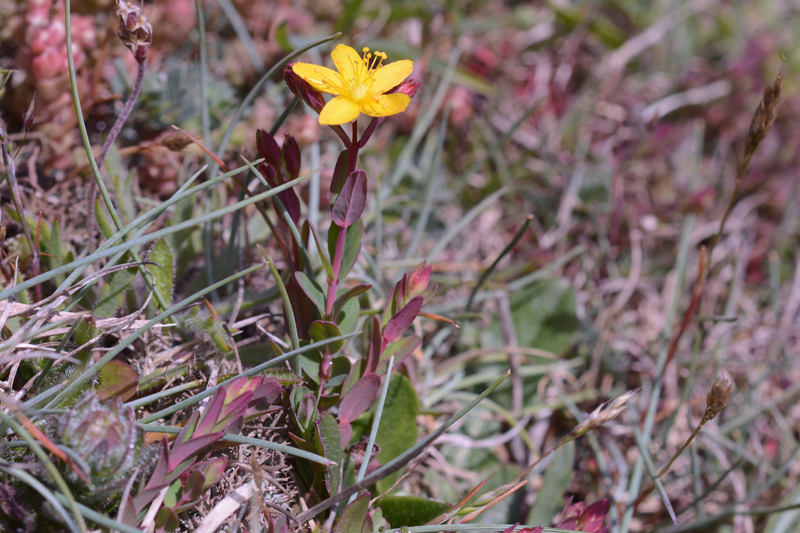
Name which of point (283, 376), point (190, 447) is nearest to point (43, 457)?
point (190, 447)

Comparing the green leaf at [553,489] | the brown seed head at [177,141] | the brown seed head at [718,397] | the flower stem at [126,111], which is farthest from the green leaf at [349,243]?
the green leaf at [553,489]

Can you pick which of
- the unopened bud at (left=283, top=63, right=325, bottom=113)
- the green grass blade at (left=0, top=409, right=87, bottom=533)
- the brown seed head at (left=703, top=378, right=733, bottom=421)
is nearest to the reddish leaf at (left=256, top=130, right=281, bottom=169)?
the unopened bud at (left=283, top=63, right=325, bottom=113)

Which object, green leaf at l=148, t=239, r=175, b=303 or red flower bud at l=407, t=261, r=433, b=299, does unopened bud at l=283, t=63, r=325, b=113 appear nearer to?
red flower bud at l=407, t=261, r=433, b=299

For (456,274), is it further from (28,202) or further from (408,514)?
(28,202)

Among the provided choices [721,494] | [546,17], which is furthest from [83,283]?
[546,17]

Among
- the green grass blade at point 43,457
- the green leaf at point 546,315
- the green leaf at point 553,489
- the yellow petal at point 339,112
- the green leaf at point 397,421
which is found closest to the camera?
the green grass blade at point 43,457

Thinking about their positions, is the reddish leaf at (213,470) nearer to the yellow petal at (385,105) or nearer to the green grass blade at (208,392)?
the green grass blade at (208,392)
